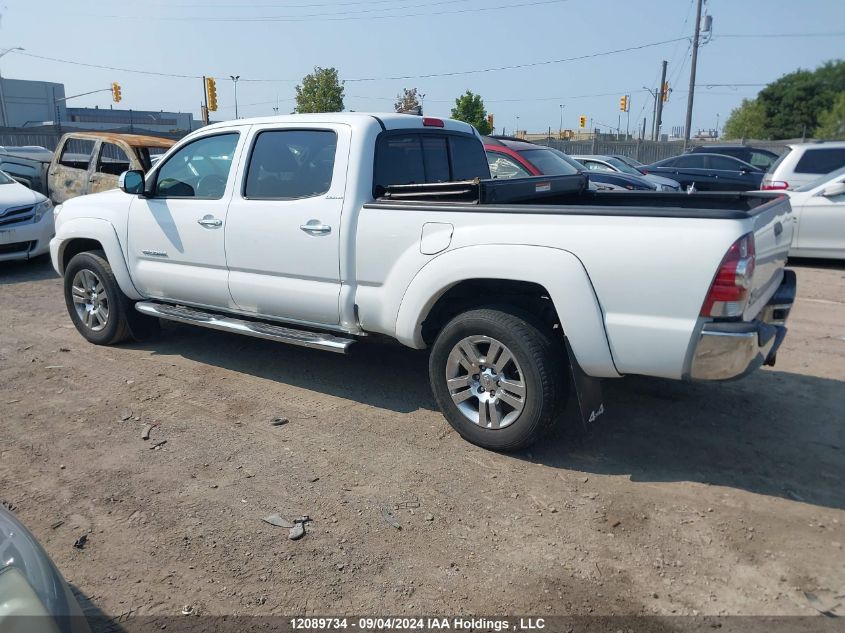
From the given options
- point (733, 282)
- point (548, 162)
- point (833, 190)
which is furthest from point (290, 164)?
point (833, 190)

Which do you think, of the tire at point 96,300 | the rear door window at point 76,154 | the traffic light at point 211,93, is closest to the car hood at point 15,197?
the rear door window at point 76,154

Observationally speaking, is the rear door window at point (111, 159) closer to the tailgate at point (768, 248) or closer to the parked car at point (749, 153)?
the tailgate at point (768, 248)

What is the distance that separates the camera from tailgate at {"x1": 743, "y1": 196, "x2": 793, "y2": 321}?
3.65 metres

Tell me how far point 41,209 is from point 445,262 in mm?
8268

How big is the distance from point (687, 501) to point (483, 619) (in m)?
1.47

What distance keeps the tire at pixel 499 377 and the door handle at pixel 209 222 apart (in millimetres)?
2037

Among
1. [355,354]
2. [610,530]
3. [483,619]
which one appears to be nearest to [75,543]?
[483,619]

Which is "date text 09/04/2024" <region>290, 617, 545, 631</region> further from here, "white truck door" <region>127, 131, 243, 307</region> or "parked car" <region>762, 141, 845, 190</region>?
"parked car" <region>762, 141, 845, 190</region>

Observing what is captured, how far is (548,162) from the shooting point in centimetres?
1055

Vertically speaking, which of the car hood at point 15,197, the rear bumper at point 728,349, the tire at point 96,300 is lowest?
the tire at point 96,300

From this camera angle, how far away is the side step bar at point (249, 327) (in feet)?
15.8

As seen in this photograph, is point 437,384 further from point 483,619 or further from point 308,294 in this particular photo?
point 483,619

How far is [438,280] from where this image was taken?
4188 millimetres

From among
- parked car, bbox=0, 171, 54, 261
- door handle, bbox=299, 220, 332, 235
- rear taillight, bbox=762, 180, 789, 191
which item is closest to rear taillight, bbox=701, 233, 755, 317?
door handle, bbox=299, 220, 332, 235
